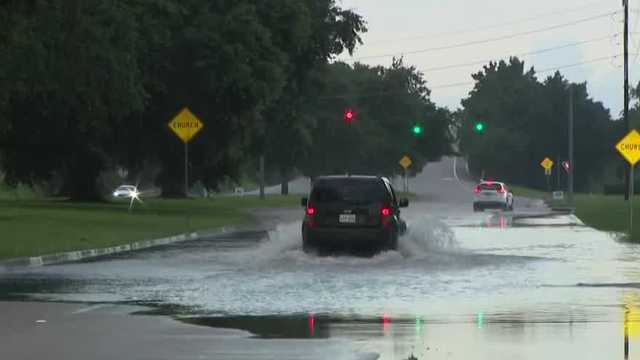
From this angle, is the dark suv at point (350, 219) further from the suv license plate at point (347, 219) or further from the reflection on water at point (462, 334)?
the reflection on water at point (462, 334)

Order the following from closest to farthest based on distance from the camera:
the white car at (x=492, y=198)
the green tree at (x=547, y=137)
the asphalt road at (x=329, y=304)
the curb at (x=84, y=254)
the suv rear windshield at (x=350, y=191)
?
the asphalt road at (x=329, y=304)
the curb at (x=84, y=254)
the suv rear windshield at (x=350, y=191)
the white car at (x=492, y=198)
the green tree at (x=547, y=137)

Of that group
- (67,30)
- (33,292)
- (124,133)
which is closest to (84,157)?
(124,133)

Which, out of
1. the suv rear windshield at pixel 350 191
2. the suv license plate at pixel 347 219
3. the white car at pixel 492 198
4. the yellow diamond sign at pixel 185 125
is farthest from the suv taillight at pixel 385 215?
the white car at pixel 492 198

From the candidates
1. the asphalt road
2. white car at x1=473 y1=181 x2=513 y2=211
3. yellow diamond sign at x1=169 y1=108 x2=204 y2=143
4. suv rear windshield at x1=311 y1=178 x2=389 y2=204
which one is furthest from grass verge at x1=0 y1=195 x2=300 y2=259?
white car at x1=473 y1=181 x2=513 y2=211

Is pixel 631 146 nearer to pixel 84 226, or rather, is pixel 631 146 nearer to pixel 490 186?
pixel 84 226

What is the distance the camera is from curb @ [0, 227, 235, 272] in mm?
25875

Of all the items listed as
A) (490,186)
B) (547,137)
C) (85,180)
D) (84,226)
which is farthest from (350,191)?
(547,137)

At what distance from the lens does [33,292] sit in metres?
20.0

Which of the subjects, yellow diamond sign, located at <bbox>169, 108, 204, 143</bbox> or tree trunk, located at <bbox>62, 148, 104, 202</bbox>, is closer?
yellow diamond sign, located at <bbox>169, 108, 204, 143</bbox>

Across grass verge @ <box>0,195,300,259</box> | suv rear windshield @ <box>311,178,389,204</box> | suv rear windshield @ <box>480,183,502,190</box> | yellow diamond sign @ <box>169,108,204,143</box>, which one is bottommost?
grass verge @ <box>0,195,300,259</box>

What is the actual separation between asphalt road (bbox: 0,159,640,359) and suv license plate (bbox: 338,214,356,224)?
715 millimetres

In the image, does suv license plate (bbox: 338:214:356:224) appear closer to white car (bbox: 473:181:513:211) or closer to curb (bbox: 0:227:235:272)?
curb (bbox: 0:227:235:272)

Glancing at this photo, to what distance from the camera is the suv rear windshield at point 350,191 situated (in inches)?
1050

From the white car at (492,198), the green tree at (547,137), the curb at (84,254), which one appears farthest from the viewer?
the green tree at (547,137)
